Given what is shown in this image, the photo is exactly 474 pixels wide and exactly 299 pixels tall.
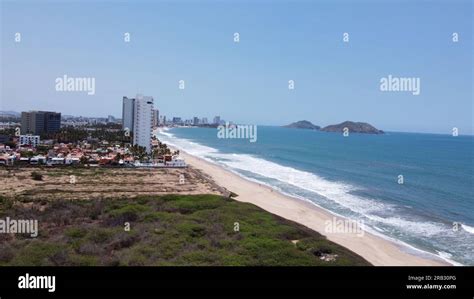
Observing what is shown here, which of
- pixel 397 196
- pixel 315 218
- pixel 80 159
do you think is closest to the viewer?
pixel 315 218

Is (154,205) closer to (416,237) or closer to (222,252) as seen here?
(222,252)

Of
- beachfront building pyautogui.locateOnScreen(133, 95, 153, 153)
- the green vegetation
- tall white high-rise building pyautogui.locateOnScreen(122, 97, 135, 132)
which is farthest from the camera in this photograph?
tall white high-rise building pyautogui.locateOnScreen(122, 97, 135, 132)

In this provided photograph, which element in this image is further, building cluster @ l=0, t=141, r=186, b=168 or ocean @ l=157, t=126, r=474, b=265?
building cluster @ l=0, t=141, r=186, b=168

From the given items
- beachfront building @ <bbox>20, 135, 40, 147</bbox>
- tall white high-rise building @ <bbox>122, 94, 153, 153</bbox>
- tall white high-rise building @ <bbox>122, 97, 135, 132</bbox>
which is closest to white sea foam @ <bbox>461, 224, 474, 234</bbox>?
tall white high-rise building @ <bbox>122, 94, 153, 153</bbox>

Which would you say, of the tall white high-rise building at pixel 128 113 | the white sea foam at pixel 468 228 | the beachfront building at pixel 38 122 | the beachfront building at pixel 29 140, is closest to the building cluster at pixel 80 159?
the beachfront building at pixel 29 140

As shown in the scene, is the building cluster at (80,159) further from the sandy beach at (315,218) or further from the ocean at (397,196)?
the sandy beach at (315,218)

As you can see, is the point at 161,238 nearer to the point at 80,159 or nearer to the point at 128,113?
the point at 80,159

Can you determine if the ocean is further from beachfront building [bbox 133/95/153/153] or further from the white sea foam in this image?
beachfront building [bbox 133/95/153/153]

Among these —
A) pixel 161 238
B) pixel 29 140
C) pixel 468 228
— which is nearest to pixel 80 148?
pixel 29 140
